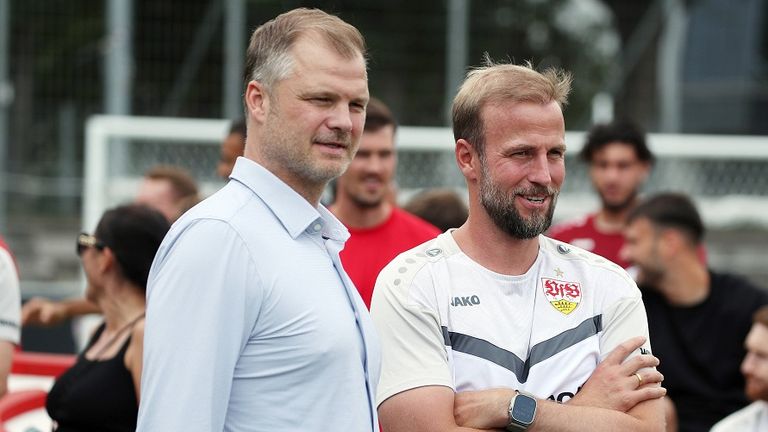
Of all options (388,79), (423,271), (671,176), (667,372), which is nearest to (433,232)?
(667,372)

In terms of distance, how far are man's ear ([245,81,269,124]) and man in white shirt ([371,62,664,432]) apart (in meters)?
0.57

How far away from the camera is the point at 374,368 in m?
2.46

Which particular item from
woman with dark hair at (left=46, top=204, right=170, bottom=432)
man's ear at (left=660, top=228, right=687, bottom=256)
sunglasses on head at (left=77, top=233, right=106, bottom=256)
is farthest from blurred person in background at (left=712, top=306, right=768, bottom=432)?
sunglasses on head at (left=77, top=233, right=106, bottom=256)

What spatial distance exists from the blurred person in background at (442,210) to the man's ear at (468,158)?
8.32ft

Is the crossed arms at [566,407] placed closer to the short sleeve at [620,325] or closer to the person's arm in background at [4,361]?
the short sleeve at [620,325]

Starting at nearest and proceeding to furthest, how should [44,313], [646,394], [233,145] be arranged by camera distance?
[646,394], [44,313], [233,145]

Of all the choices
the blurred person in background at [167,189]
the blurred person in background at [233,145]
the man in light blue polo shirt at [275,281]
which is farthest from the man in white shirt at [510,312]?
the blurred person in background at [167,189]

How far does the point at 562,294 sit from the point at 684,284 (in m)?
2.56

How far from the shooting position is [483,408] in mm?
2582

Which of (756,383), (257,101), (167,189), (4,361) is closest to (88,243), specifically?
(4,361)

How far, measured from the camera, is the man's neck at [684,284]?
5098 millimetres

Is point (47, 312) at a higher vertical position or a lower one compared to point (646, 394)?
lower

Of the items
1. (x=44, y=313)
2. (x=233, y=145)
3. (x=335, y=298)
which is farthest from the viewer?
(x=233, y=145)

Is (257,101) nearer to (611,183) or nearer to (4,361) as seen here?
(4,361)
